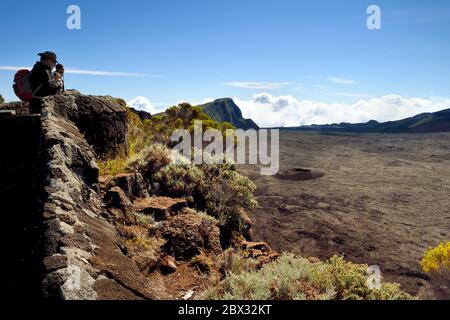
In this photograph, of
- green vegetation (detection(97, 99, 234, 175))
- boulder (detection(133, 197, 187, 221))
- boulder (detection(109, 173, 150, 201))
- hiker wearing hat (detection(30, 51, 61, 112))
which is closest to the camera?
hiker wearing hat (detection(30, 51, 61, 112))

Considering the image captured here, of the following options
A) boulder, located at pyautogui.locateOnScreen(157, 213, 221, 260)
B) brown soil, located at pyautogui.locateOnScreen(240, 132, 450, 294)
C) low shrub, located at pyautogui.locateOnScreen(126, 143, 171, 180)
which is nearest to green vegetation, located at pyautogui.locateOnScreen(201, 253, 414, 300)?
boulder, located at pyautogui.locateOnScreen(157, 213, 221, 260)

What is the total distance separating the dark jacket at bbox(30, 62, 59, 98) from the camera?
7996 mm

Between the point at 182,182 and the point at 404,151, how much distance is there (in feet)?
229

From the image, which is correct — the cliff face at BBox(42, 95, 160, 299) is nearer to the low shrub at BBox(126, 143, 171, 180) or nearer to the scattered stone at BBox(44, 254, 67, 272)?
the scattered stone at BBox(44, 254, 67, 272)

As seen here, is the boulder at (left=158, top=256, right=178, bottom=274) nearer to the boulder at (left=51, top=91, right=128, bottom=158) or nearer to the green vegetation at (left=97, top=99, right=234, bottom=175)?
the green vegetation at (left=97, top=99, right=234, bottom=175)

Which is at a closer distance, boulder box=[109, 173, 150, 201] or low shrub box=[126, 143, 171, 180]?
boulder box=[109, 173, 150, 201]

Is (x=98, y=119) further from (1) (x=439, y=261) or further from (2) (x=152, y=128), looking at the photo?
(1) (x=439, y=261)

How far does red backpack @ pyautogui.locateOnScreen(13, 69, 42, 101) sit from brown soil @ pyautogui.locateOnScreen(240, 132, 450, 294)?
51.5 feet

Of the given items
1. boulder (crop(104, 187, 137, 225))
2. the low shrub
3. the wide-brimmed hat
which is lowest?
boulder (crop(104, 187, 137, 225))

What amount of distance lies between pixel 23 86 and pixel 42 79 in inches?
16.0

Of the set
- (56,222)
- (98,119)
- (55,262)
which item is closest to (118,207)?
(98,119)

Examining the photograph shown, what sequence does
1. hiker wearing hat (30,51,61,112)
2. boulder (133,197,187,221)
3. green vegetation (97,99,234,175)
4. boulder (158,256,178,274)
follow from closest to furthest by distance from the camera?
boulder (158,256,178,274)
hiker wearing hat (30,51,61,112)
boulder (133,197,187,221)
green vegetation (97,99,234,175)

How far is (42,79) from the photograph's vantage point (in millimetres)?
8055

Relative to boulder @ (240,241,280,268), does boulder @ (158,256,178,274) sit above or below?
above
